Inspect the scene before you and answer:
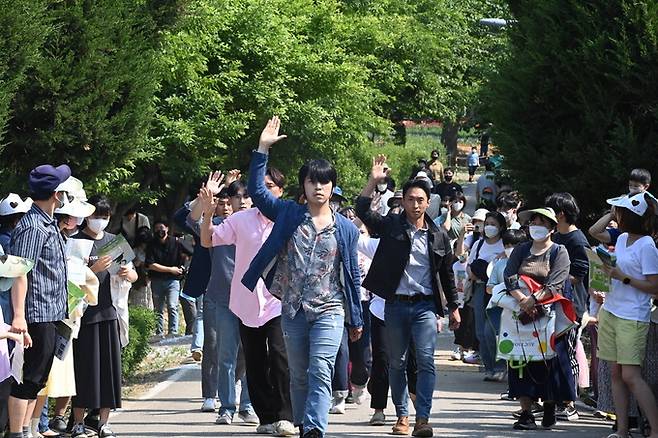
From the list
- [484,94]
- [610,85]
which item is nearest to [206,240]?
[610,85]

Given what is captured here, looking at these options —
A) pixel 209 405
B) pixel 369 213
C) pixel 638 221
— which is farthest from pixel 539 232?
pixel 209 405

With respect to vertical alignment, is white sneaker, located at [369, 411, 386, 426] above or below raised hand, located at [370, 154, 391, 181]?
below

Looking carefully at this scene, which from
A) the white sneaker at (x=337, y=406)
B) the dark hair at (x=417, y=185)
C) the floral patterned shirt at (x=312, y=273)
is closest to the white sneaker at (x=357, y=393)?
the white sneaker at (x=337, y=406)

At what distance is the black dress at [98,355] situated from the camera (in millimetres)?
10641

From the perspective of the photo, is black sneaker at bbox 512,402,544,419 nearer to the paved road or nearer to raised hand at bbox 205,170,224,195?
the paved road

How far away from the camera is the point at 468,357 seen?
17.3 m

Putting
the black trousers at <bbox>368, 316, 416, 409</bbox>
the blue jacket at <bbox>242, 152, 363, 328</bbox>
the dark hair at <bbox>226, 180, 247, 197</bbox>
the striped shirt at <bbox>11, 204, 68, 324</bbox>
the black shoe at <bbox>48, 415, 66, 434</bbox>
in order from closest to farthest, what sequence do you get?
the striped shirt at <bbox>11, 204, 68, 324</bbox> < the blue jacket at <bbox>242, 152, 363, 328</bbox> < the black shoe at <bbox>48, 415, 66, 434</bbox> < the black trousers at <bbox>368, 316, 416, 409</bbox> < the dark hair at <bbox>226, 180, 247, 197</bbox>

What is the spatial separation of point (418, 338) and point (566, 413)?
1960 mm

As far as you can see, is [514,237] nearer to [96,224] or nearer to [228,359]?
[228,359]

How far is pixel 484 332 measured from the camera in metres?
14.9

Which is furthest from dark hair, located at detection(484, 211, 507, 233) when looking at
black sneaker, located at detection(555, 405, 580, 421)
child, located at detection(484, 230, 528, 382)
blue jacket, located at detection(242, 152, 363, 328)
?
blue jacket, located at detection(242, 152, 363, 328)

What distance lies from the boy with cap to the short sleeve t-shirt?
4020mm

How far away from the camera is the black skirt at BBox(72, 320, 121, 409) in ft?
34.9

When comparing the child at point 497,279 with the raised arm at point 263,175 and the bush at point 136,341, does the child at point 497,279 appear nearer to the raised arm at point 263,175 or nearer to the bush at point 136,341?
the raised arm at point 263,175
